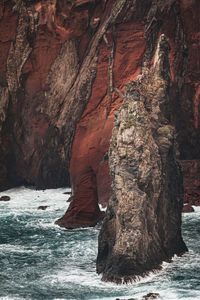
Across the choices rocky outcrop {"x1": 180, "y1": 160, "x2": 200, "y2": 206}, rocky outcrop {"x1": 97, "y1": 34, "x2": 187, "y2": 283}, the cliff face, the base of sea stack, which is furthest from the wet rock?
the base of sea stack

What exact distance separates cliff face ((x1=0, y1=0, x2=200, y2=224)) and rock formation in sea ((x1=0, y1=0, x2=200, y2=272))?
0.10m

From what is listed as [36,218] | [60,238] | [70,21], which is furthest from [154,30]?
[60,238]

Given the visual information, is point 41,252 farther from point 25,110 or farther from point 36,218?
point 25,110

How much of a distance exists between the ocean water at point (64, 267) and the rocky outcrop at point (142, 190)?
34.7 inches

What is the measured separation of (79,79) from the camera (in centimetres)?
5475

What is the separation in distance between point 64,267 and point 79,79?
30968 mm

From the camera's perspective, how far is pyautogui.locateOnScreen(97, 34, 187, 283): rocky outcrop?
78.8ft

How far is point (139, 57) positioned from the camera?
50.5 m

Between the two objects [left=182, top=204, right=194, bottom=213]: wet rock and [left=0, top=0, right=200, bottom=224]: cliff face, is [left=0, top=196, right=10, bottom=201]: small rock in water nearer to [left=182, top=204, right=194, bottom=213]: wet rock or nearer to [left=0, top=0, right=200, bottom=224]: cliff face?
[left=0, top=0, right=200, bottom=224]: cliff face

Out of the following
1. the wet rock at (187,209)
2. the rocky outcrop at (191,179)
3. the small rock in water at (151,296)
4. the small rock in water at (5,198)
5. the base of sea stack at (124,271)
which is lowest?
the small rock in water at (151,296)

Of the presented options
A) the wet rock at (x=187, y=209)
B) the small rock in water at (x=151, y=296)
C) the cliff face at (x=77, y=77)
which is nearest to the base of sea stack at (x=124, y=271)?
the small rock in water at (x=151, y=296)

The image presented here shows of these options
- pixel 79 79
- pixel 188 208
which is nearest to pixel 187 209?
pixel 188 208

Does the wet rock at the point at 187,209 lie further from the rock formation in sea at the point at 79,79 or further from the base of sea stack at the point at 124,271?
the base of sea stack at the point at 124,271

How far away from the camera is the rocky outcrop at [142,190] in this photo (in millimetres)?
24031
